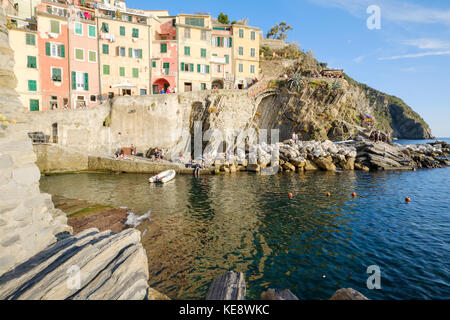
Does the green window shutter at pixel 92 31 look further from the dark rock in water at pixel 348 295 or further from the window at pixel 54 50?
the dark rock in water at pixel 348 295

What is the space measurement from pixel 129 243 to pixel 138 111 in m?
29.8

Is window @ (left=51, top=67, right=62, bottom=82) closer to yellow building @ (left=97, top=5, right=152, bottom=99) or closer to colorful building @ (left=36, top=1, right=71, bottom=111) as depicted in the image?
colorful building @ (left=36, top=1, right=71, bottom=111)

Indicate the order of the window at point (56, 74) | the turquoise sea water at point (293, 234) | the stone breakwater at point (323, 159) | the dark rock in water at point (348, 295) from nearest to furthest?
the dark rock in water at point (348, 295) < the turquoise sea water at point (293, 234) < the stone breakwater at point (323, 159) < the window at point (56, 74)

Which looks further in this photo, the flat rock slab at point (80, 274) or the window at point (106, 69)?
the window at point (106, 69)

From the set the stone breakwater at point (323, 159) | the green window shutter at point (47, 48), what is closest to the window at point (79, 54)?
the green window shutter at point (47, 48)

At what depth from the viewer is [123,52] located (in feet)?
123

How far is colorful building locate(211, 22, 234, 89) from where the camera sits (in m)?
43.8

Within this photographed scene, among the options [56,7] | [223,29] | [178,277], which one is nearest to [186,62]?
[223,29]

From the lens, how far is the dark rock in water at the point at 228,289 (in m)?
5.62

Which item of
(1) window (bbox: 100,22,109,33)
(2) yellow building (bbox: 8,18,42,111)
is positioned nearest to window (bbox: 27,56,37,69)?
(2) yellow building (bbox: 8,18,42,111)

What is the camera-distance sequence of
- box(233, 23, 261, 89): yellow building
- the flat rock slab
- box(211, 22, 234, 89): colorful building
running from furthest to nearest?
box(233, 23, 261, 89): yellow building → box(211, 22, 234, 89): colorful building → the flat rock slab

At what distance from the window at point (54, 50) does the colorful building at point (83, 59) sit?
2.92 feet

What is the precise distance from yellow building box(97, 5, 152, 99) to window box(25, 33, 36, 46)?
770 centimetres
